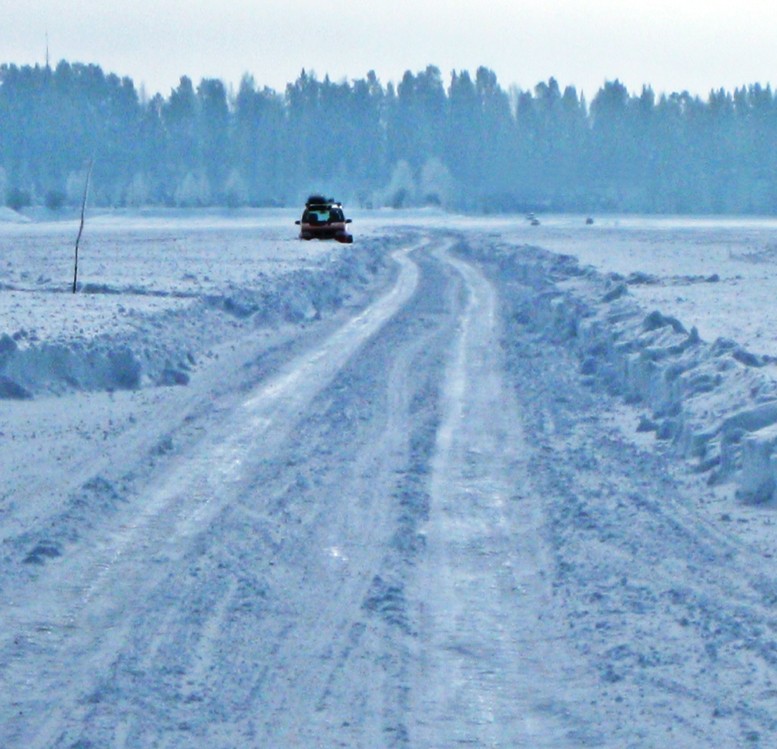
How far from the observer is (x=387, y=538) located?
25.2 ft

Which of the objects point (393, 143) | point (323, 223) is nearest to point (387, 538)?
point (323, 223)

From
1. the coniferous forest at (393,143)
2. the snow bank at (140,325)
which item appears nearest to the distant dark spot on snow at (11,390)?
the snow bank at (140,325)

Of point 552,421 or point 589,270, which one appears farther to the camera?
point 589,270

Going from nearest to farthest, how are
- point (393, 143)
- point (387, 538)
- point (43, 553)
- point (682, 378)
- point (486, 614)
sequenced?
point (486, 614), point (43, 553), point (387, 538), point (682, 378), point (393, 143)

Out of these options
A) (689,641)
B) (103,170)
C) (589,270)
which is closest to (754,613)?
(689,641)

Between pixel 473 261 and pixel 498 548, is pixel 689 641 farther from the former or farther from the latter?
pixel 473 261

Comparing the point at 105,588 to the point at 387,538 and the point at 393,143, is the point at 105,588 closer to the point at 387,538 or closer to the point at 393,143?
the point at 387,538

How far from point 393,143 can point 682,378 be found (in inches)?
5190

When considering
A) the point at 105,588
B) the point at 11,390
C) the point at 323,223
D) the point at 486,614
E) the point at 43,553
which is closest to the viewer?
the point at 486,614

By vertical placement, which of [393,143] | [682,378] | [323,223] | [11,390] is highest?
[393,143]

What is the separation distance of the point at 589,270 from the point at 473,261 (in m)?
12.2

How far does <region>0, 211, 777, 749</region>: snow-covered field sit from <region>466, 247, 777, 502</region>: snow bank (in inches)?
1.7

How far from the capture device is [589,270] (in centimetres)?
3120

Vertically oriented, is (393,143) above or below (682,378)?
above
